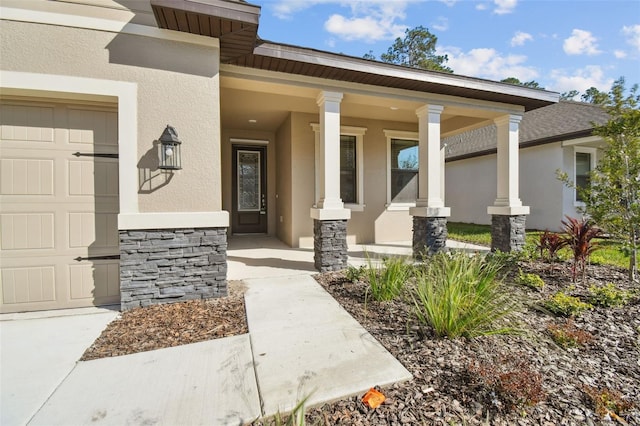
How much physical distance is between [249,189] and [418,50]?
23221 mm

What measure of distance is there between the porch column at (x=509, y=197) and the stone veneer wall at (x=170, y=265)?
5.58 meters

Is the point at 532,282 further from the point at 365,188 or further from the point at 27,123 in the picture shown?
the point at 27,123

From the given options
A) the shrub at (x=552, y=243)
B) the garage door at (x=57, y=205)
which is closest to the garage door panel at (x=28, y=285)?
the garage door at (x=57, y=205)

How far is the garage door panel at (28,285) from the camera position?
3.13 m

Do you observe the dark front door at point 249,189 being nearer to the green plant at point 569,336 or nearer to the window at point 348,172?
the window at point 348,172

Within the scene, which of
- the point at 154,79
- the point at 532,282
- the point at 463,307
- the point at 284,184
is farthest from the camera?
the point at 284,184

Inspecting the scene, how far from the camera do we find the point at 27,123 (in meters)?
3.16

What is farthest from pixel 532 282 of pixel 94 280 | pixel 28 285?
pixel 28 285

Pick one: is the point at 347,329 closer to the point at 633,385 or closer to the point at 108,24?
the point at 633,385

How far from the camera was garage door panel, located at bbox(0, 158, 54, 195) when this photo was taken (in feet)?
10.1

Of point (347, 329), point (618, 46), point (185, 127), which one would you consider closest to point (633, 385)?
point (347, 329)

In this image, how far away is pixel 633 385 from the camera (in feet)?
6.28

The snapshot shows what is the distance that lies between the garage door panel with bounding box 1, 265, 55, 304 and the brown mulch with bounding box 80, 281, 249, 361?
100 cm

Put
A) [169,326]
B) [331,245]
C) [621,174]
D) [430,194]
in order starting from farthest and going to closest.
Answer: [430,194]
[331,245]
[621,174]
[169,326]
